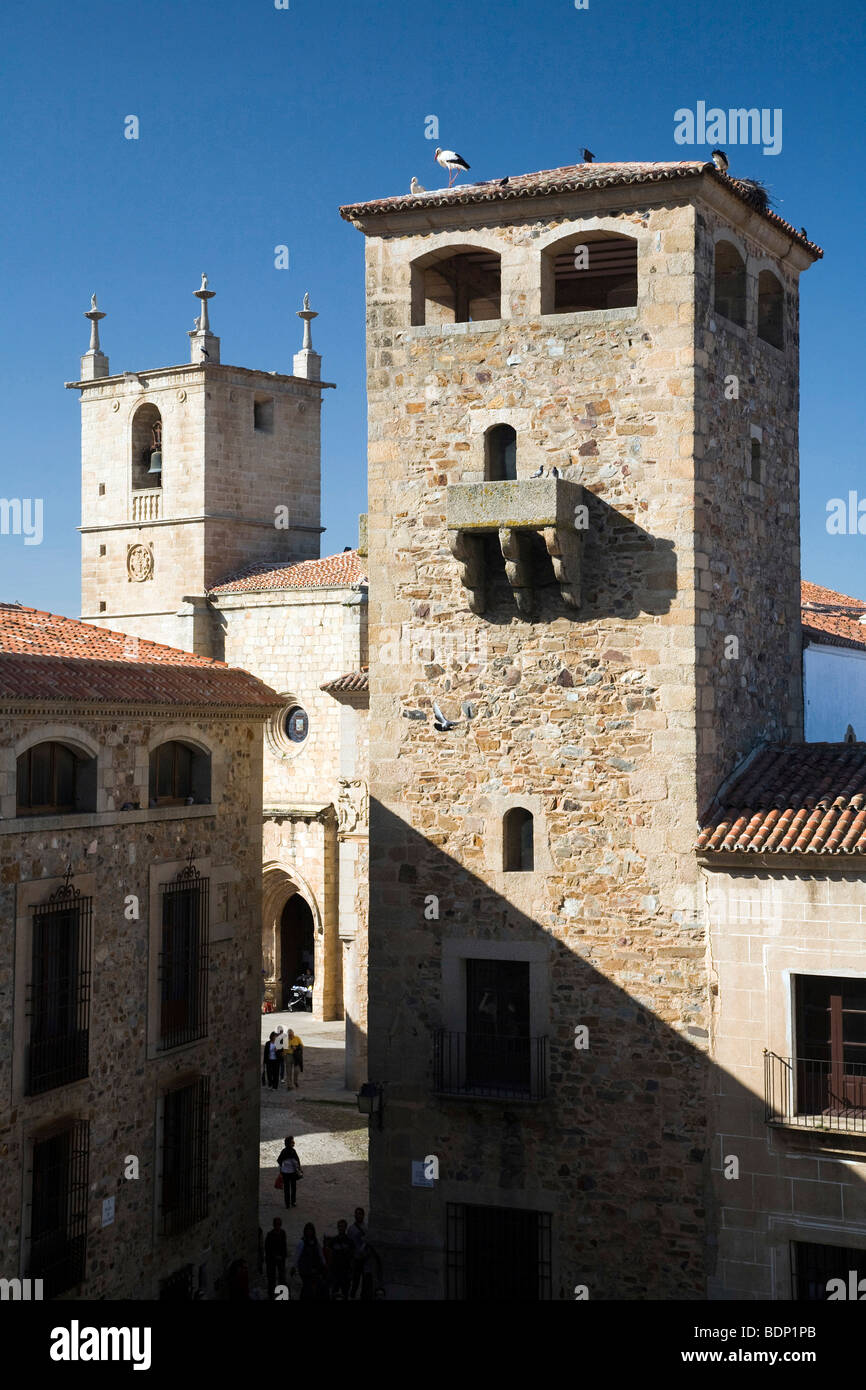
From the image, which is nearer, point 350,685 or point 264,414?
point 350,685

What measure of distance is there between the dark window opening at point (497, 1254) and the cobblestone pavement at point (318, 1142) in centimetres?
363

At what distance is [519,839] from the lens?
17594 millimetres

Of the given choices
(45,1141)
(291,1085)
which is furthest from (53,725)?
(291,1085)

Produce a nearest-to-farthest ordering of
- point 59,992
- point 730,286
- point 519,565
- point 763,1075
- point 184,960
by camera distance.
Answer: point 763,1075
point 59,992
point 519,565
point 730,286
point 184,960

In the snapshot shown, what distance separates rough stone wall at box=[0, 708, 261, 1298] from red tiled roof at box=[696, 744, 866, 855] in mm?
6414

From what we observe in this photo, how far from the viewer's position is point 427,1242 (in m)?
17.5

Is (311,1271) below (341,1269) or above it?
below

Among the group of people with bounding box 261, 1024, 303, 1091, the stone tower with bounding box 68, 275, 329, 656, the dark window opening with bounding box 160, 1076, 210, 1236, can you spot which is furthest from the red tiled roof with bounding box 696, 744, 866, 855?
the stone tower with bounding box 68, 275, 329, 656

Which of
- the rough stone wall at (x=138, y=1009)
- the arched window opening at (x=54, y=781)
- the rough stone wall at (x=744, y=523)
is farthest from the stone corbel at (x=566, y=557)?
the arched window opening at (x=54, y=781)

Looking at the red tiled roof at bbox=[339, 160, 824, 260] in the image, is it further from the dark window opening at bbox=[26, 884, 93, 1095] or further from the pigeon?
the dark window opening at bbox=[26, 884, 93, 1095]

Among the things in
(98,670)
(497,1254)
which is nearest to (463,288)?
(98,670)

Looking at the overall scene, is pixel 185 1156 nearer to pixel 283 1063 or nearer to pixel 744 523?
pixel 744 523

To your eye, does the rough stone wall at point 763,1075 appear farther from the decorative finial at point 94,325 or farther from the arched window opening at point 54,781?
the decorative finial at point 94,325

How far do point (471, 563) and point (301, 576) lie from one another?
822 inches
